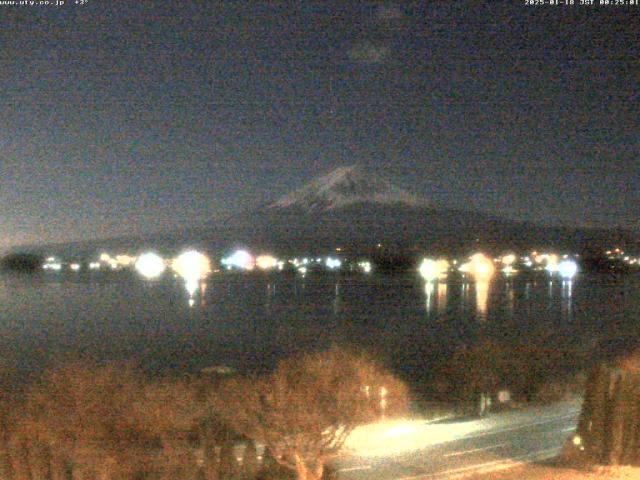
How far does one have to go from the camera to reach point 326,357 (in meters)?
11.3

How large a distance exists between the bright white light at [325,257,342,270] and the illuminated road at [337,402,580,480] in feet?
341

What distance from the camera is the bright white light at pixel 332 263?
393ft

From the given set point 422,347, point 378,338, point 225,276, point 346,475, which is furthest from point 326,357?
point 225,276

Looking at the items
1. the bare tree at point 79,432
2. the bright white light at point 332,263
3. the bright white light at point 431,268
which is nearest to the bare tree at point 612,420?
the bare tree at point 79,432

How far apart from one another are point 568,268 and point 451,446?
353 feet

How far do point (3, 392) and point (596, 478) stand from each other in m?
11.5

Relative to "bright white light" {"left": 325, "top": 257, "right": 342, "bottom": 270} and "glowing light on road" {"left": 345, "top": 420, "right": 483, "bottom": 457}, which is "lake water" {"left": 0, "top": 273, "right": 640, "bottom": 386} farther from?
"bright white light" {"left": 325, "top": 257, "right": 342, "bottom": 270}

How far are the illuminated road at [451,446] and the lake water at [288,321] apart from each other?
38.3 feet

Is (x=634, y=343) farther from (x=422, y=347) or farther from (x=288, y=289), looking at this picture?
(x=288, y=289)

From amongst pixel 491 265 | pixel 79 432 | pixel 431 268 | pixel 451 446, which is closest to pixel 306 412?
pixel 79 432

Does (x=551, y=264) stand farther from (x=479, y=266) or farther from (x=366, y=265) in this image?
(x=366, y=265)

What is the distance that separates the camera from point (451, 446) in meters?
12.5

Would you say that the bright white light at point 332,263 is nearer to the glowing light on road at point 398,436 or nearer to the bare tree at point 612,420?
the glowing light on road at point 398,436

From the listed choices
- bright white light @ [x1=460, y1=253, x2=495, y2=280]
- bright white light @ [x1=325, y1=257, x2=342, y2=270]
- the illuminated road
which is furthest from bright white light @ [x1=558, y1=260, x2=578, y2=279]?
the illuminated road
